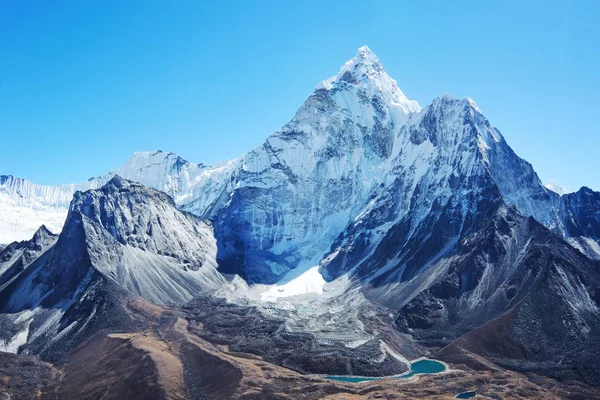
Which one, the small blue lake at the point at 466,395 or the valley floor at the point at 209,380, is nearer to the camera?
the valley floor at the point at 209,380

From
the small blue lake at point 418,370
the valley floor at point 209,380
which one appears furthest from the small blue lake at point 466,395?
the small blue lake at point 418,370

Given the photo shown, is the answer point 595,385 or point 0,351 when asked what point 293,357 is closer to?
point 595,385

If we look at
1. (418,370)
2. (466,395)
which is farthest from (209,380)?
(466,395)

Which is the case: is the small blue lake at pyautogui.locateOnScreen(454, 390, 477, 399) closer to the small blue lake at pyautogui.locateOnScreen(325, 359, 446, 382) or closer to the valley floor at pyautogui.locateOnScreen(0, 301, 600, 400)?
the valley floor at pyautogui.locateOnScreen(0, 301, 600, 400)

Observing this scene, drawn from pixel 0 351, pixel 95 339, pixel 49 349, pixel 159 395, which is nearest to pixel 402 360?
pixel 159 395

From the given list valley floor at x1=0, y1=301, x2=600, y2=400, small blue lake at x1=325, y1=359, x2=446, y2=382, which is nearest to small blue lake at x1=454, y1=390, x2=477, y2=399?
valley floor at x1=0, y1=301, x2=600, y2=400

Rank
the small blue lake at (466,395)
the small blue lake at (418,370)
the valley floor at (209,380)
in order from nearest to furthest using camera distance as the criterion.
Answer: the valley floor at (209,380)
the small blue lake at (466,395)
the small blue lake at (418,370)

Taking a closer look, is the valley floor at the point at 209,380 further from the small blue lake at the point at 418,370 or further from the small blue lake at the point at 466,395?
the small blue lake at the point at 418,370

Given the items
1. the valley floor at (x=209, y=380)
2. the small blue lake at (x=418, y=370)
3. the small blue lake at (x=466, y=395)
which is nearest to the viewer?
the valley floor at (x=209, y=380)

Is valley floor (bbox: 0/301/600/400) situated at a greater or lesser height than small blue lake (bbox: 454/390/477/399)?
greater
